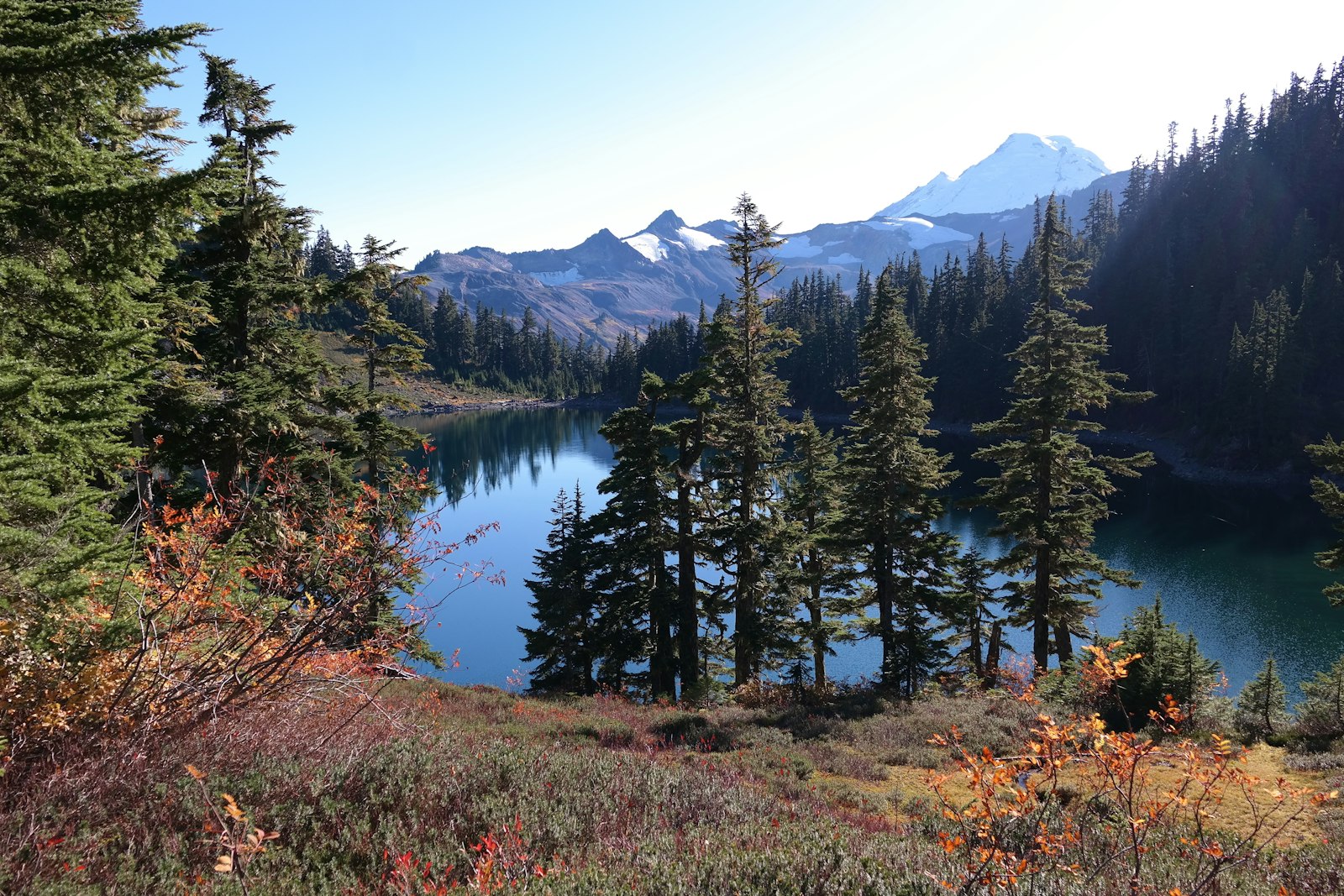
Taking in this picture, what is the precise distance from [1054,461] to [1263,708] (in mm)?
7760

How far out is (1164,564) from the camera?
42125mm

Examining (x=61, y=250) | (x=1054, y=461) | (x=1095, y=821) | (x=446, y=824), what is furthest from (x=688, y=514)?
(x=61, y=250)

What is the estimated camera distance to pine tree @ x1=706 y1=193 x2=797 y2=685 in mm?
20781

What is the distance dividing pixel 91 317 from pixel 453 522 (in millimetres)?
48905

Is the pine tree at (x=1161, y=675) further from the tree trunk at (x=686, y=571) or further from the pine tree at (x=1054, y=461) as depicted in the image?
the tree trunk at (x=686, y=571)

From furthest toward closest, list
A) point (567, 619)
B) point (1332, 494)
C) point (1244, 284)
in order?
point (1244, 284)
point (567, 619)
point (1332, 494)

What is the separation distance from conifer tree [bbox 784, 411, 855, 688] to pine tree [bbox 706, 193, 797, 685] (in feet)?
3.82

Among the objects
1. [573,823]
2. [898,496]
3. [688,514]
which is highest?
[573,823]

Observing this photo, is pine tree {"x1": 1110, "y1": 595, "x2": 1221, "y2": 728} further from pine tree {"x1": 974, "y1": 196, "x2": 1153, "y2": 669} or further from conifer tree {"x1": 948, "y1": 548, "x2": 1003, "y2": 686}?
conifer tree {"x1": 948, "y1": 548, "x2": 1003, "y2": 686}

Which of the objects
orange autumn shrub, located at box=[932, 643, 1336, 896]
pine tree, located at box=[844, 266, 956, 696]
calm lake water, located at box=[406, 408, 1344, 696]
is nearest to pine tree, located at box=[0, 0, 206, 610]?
calm lake water, located at box=[406, 408, 1344, 696]

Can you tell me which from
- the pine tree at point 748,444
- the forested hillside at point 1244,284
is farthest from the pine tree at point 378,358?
the forested hillside at point 1244,284

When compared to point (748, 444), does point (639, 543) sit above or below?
below

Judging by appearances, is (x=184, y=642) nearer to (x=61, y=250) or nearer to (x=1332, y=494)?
(x=61, y=250)

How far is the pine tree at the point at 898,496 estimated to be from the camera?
66.3ft
